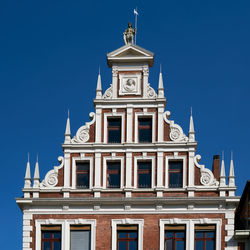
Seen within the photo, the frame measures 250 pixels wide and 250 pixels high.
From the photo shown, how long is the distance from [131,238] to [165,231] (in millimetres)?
2120

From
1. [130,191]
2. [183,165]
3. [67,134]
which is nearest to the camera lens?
[130,191]

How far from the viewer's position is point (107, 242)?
2090 inches

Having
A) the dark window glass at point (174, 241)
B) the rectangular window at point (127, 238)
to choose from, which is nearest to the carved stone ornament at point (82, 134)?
the rectangular window at point (127, 238)

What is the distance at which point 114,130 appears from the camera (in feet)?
183

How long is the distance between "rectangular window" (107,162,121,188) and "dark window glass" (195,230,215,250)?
19.1 feet

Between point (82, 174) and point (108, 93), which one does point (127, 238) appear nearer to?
point (82, 174)

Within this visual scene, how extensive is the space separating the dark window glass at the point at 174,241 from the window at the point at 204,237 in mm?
855

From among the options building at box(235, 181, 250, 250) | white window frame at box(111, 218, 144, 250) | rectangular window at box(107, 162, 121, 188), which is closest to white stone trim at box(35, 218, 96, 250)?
white window frame at box(111, 218, 144, 250)

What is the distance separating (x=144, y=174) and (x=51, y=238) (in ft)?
22.9

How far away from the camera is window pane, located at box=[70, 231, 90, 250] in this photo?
53219mm

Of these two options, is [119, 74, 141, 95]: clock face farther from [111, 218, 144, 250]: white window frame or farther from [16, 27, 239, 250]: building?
[111, 218, 144, 250]: white window frame

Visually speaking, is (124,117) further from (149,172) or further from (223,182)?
(223,182)

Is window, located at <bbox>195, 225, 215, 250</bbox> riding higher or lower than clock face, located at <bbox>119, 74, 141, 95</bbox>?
lower

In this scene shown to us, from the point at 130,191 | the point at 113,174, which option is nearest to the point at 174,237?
the point at 130,191
